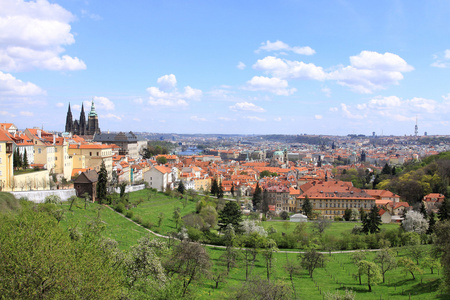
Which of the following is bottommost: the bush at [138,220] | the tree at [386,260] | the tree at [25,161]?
the tree at [386,260]

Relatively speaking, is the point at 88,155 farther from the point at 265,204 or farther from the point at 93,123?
the point at 93,123

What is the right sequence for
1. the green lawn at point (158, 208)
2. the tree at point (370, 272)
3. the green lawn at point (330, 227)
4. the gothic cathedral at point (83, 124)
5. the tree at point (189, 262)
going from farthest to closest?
the gothic cathedral at point (83, 124)
the green lawn at point (330, 227)
the green lawn at point (158, 208)
the tree at point (370, 272)
the tree at point (189, 262)

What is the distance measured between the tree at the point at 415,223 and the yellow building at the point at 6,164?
136 ft

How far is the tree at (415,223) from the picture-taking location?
4519 centimetres

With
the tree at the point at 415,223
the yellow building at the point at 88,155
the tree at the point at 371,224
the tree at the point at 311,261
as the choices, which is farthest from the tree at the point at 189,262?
the yellow building at the point at 88,155

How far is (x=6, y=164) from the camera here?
35469 millimetres

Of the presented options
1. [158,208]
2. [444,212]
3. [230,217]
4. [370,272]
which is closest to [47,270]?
[370,272]

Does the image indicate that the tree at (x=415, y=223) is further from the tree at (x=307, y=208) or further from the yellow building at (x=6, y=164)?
the yellow building at (x=6, y=164)

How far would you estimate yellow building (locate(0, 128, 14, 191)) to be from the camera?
3491 centimetres

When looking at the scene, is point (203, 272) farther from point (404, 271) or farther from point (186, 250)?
point (404, 271)

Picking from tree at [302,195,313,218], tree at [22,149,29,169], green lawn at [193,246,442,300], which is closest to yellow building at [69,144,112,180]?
tree at [22,149,29,169]

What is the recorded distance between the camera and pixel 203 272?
957 inches

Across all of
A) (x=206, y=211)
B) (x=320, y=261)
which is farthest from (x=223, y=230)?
(x=320, y=261)

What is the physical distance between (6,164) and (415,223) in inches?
1685
